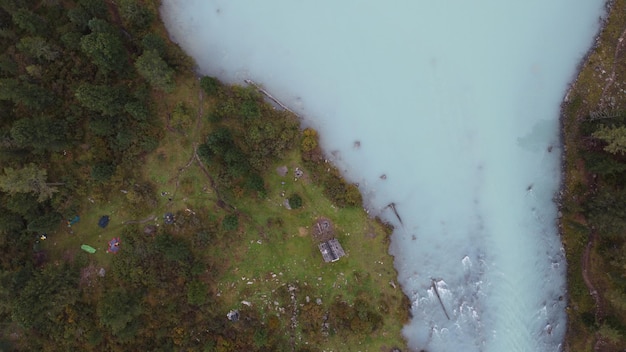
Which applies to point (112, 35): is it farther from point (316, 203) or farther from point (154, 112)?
point (316, 203)

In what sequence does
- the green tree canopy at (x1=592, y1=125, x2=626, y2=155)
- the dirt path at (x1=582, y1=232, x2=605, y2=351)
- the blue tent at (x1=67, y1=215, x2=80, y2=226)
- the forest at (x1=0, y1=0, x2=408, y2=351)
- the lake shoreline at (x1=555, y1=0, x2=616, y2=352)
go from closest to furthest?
the green tree canopy at (x1=592, y1=125, x2=626, y2=155) < the forest at (x1=0, y1=0, x2=408, y2=351) < the dirt path at (x1=582, y1=232, x2=605, y2=351) < the blue tent at (x1=67, y1=215, x2=80, y2=226) < the lake shoreline at (x1=555, y1=0, x2=616, y2=352)

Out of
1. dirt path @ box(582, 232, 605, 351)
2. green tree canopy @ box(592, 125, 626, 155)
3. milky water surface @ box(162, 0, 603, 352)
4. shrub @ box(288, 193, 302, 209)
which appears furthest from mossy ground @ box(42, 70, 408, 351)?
green tree canopy @ box(592, 125, 626, 155)

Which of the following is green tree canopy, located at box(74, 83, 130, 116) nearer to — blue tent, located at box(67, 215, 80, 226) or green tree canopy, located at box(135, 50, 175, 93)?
green tree canopy, located at box(135, 50, 175, 93)

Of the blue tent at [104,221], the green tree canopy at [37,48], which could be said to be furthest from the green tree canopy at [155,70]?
the blue tent at [104,221]

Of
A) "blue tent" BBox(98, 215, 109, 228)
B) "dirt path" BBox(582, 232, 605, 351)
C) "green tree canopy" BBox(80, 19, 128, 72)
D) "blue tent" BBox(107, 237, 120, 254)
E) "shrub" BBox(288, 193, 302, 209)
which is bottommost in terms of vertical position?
"blue tent" BBox(107, 237, 120, 254)

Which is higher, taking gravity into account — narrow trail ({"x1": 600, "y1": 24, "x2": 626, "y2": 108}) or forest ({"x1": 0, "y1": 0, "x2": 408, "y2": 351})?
narrow trail ({"x1": 600, "y1": 24, "x2": 626, "y2": 108})

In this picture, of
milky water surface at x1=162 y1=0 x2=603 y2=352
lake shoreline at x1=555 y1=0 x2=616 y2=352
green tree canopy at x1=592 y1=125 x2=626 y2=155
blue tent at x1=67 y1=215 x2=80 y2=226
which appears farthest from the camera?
milky water surface at x1=162 y1=0 x2=603 y2=352

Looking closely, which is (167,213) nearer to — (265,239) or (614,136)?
(265,239)
